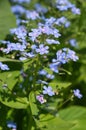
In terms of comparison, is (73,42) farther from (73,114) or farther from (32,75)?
(32,75)

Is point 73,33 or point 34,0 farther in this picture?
point 34,0

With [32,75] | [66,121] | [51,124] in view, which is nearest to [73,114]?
[66,121]

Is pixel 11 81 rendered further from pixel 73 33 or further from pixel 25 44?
pixel 73 33

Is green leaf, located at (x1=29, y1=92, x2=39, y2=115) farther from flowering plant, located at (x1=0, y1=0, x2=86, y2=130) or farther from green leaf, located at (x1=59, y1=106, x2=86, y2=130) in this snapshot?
green leaf, located at (x1=59, y1=106, x2=86, y2=130)

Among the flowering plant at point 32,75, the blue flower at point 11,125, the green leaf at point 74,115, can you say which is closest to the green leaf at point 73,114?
the green leaf at point 74,115

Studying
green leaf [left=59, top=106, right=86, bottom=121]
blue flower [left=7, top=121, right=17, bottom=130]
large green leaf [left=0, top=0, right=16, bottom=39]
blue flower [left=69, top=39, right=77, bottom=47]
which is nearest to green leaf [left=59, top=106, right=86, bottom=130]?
green leaf [left=59, top=106, right=86, bottom=121]

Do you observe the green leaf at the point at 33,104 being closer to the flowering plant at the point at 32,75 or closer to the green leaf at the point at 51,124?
the flowering plant at the point at 32,75

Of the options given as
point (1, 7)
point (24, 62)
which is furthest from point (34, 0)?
point (24, 62)

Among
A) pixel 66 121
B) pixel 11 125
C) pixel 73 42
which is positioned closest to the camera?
pixel 11 125
